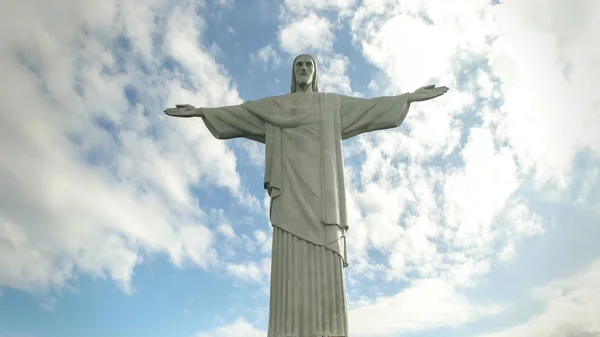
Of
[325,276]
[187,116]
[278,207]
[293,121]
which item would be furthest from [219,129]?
[325,276]

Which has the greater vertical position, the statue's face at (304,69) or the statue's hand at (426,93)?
the statue's face at (304,69)

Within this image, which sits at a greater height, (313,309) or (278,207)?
(278,207)

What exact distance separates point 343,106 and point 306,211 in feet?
9.87

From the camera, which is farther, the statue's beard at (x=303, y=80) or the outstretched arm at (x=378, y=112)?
the statue's beard at (x=303, y=80)

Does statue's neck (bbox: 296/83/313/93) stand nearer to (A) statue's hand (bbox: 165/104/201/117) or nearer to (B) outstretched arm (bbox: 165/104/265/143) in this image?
(B) outstretched arm (bbox: 165/104/265/143)

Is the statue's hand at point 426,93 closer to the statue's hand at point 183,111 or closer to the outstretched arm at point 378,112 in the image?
the outstretched arm at point 378,112

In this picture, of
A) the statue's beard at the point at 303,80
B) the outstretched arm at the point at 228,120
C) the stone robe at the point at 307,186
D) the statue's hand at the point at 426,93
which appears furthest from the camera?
the statue's beard at the point at 303,80

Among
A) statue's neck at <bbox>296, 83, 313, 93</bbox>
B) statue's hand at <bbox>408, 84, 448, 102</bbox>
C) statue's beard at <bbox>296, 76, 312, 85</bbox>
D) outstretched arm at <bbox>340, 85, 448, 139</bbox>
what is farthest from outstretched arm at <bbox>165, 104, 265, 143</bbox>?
statue's hand at <bbox>408, 84, 448, 102</bbox>

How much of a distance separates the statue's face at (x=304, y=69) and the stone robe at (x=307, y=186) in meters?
0.43

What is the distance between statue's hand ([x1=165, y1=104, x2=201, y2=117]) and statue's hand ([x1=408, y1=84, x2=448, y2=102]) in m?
5.26

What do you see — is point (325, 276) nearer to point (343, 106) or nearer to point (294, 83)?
point (343, 106)

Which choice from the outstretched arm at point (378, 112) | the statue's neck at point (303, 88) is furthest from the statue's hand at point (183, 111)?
the outstretched arm at point (378, 112)

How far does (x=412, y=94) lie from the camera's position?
1272 cm

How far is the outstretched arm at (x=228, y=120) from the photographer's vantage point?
1298cm
